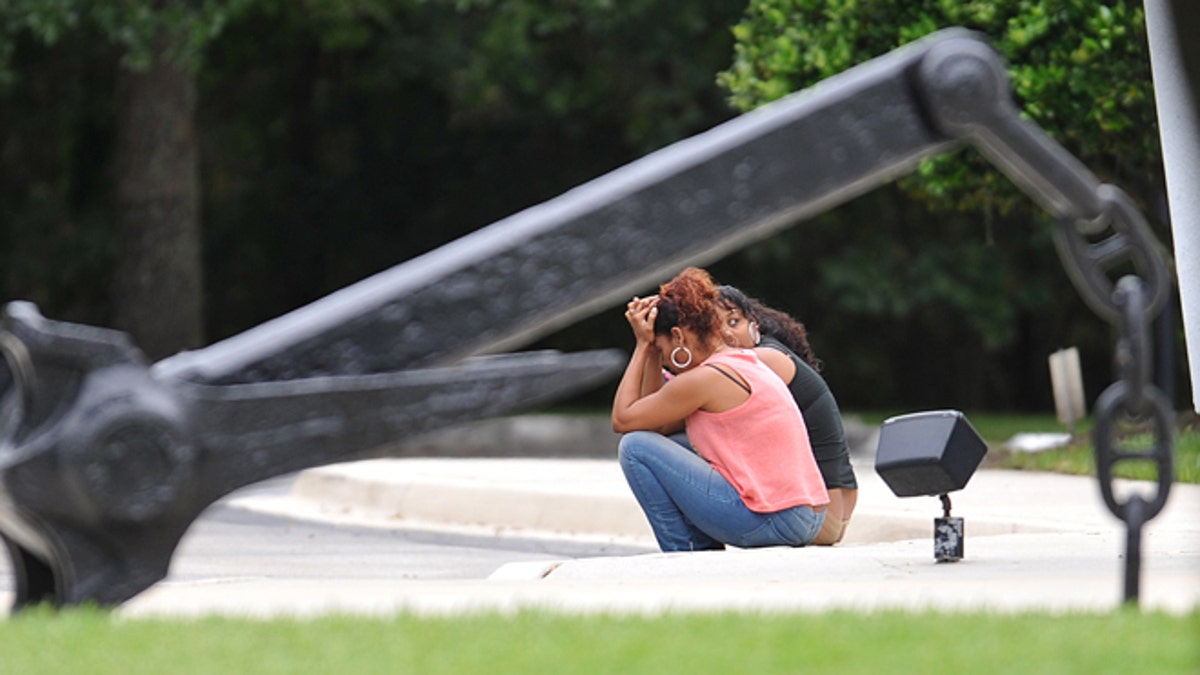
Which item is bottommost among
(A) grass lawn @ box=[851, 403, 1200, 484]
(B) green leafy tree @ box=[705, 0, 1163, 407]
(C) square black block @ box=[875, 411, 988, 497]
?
(A) grass lawn @ box=[851, 403, 1200, 484]

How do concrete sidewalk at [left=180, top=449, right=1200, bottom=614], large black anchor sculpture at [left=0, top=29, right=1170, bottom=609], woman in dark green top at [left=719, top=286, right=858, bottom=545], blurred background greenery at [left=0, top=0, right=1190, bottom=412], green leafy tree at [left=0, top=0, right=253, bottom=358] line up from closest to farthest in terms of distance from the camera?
large black anchor sculpture at [left=0, top=29, right=1170, bottom=609]
concrete sidewalk at [left=180, top=449, right=1200, bottom=614]
woman in dark green top at [left=719, top=286, right=858, bottom=545]
green leafy tree at [left=0, top=0, right=253, bottom=358]
blurred background greenery at [left=0, top=0, right=1190, bottom=412]

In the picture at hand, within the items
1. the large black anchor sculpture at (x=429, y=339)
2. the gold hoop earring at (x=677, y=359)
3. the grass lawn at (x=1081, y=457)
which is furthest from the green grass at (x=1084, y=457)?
the large black anchor sculpture at (x=429, y=339)

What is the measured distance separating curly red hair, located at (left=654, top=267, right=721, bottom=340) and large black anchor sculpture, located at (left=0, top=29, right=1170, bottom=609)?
2.67 metres

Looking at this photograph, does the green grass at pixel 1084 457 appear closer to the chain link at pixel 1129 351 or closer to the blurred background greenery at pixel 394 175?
the blurred background greenery at pixel 394 175

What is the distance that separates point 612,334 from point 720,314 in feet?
61.5

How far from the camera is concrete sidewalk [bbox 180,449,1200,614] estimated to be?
5.30m

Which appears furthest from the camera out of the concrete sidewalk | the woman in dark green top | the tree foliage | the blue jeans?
the tree foliage

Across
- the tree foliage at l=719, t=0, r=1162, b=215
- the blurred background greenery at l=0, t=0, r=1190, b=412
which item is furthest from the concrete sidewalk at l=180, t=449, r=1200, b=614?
the blurred background greenery at l=0, t=0, r=1190, b=412

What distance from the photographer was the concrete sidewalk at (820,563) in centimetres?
530

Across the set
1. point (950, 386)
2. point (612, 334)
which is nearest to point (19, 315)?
point (612, 334)

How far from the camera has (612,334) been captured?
87.0ft

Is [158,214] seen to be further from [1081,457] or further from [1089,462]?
[1089,462]

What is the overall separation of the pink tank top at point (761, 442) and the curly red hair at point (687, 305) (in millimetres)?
155

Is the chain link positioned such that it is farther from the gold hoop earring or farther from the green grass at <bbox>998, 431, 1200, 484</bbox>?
the green grass at <bbox>998, 431, 1200, 484</bbox>
